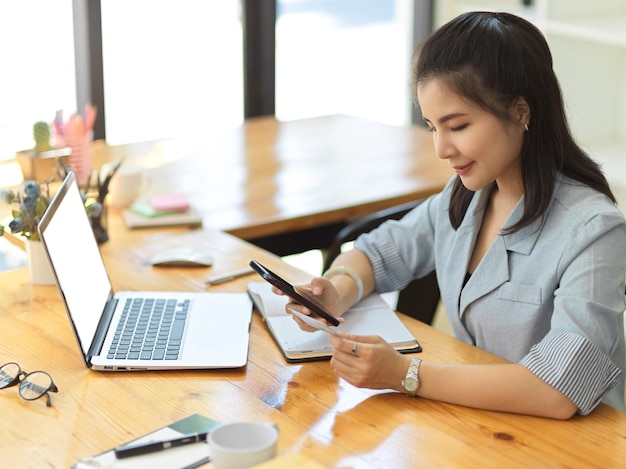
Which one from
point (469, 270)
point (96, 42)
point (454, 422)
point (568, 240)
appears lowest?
point (454, 422)

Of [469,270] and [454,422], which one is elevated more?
[469,270]

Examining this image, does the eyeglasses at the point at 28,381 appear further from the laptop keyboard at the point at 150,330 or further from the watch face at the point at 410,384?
the watch face at the point at 410,384

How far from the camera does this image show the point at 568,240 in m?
1.51

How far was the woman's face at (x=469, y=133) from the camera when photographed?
1.49 metres

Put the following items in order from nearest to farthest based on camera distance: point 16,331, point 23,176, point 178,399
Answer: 1. point 178,399
2. point 16,331
3. point 23,176

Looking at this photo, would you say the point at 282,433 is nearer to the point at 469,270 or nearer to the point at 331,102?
the point at 469,270

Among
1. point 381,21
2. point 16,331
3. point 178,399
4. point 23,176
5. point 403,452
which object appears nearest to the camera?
point 403,452

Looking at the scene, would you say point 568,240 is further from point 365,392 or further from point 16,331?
point 16,331

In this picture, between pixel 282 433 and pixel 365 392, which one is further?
pixel 365 392

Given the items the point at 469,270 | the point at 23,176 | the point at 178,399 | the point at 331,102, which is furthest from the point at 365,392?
the point at 331,102

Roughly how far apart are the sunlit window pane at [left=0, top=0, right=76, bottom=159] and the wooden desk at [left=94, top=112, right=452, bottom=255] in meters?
0.67

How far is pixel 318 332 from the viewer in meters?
1.66

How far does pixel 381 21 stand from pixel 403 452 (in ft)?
11.3

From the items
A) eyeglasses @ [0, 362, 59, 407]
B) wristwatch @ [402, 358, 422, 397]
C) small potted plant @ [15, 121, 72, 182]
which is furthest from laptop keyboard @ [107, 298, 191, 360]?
small potted plant @ [15, 121, 72, 182]
